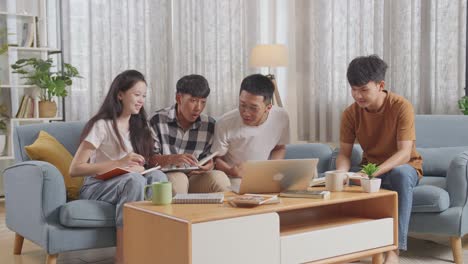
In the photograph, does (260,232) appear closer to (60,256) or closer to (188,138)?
(188,138)

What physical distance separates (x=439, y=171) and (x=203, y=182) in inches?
51.6

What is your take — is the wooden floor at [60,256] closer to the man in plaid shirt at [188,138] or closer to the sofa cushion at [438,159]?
the sofa cushion at [438,159]

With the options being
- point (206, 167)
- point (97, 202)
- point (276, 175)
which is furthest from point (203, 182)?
point (276, 175)

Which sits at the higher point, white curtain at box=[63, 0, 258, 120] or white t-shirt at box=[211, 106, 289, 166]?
Result: white curtain at box=[63, 0, 258, 120]

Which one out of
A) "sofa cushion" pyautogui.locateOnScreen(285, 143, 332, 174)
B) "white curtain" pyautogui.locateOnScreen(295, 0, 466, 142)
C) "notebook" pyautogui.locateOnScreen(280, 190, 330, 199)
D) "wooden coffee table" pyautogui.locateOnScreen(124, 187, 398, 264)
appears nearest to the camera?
"wooden coffee table" pyautogui.locateOnScreen(124, 187, 398, 264)

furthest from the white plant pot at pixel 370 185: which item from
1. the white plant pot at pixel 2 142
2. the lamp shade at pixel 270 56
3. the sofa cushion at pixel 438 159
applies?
the white plant pot at pixel 2 142

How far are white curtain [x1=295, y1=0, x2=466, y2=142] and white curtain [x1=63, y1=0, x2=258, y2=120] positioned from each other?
692mm

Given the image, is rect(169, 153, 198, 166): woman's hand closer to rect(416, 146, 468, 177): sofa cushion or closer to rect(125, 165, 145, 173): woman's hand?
rect(125, 165, 145, 173): woman's hand

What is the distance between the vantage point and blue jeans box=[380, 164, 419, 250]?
2.91 metres

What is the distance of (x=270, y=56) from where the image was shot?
536 cm

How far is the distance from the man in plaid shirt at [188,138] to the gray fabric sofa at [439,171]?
1.97 feet

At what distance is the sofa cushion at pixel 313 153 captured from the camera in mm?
3637

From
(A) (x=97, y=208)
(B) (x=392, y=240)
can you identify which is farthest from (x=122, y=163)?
(B) (x=392, y=240)

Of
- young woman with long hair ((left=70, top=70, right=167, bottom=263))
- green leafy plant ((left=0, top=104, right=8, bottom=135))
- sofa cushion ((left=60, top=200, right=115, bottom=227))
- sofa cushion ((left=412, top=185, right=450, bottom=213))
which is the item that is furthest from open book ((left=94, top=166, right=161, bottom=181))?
green leafy plant ((left=0, top=104, right=8, bottom=135))
